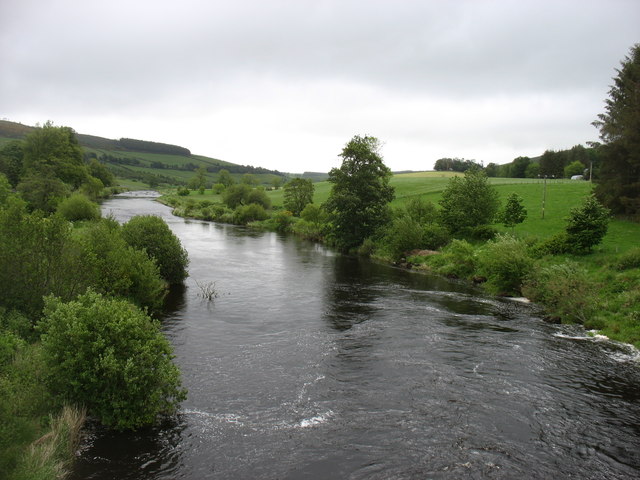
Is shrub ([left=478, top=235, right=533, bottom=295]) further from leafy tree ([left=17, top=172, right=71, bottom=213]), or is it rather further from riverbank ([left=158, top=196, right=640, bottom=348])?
leafy tree ([left=17, top=172, right=71, bottom=213])

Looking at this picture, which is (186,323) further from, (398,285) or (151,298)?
(398,285)

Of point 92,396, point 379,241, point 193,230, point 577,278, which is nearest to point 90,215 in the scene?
point 193,230

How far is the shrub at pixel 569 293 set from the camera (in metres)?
26.7

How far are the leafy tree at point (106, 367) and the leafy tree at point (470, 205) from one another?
42374 mm

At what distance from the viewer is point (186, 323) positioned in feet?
Result: 82.8

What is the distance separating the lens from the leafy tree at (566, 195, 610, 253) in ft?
116

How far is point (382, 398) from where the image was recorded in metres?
16.7

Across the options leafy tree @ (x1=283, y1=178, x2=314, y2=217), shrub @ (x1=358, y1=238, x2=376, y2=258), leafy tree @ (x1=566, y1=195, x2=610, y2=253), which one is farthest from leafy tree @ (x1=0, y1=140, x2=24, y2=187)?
leafy tree @ (x1=566, y1=195, x2=610, y2=253)

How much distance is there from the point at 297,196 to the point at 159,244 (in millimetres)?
58927

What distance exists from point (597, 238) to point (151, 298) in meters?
33.7

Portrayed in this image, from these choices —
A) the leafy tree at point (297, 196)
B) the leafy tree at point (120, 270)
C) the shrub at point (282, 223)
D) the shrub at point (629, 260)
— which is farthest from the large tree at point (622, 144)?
the leafy tree at point (297, 196)

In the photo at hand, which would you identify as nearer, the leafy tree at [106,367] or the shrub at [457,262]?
the leafy tree at [106,367]

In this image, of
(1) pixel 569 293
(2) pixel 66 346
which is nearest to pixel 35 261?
(2) pixel 66 346

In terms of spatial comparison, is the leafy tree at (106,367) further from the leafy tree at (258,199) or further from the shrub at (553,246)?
the leafy tree at (258,199)
